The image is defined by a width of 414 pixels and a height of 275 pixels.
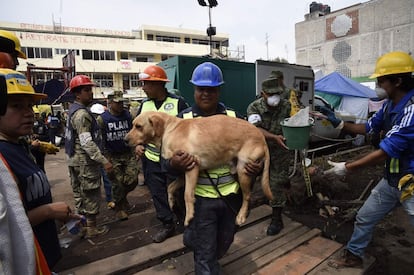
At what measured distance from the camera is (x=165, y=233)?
11.6ft

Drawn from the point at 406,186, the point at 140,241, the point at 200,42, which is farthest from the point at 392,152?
the point at 200,42

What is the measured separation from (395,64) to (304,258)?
2348 mm

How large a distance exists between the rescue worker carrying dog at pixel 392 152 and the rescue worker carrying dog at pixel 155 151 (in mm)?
A: 2184

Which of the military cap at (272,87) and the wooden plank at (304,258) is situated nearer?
the wooden plank at (304,258)

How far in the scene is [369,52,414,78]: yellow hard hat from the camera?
2.35 m

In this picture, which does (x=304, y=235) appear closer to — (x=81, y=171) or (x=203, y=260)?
(x=203, y=260)

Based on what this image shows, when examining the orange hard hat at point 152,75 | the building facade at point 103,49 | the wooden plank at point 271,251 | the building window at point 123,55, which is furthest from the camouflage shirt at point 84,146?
the building window at point 123,55

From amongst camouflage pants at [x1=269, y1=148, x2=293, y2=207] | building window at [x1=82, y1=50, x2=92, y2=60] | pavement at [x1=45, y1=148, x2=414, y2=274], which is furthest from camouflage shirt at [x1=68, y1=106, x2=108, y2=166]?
building window at [x1=82, y1=50, x2=92, y2=60]

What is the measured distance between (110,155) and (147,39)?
134 feet

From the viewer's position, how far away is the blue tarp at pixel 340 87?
12852 millimetres

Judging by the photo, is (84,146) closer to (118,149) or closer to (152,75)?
(118,149)

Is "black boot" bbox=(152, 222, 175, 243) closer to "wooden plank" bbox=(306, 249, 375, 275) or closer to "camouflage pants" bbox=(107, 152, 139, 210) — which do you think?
"camouflage pants" bbox=(107, 152, 139, 210)

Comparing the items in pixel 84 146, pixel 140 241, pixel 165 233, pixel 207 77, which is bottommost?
pixel 140 241

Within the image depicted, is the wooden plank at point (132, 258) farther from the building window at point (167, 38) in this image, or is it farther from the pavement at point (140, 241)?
the building window at point (167, 38)
